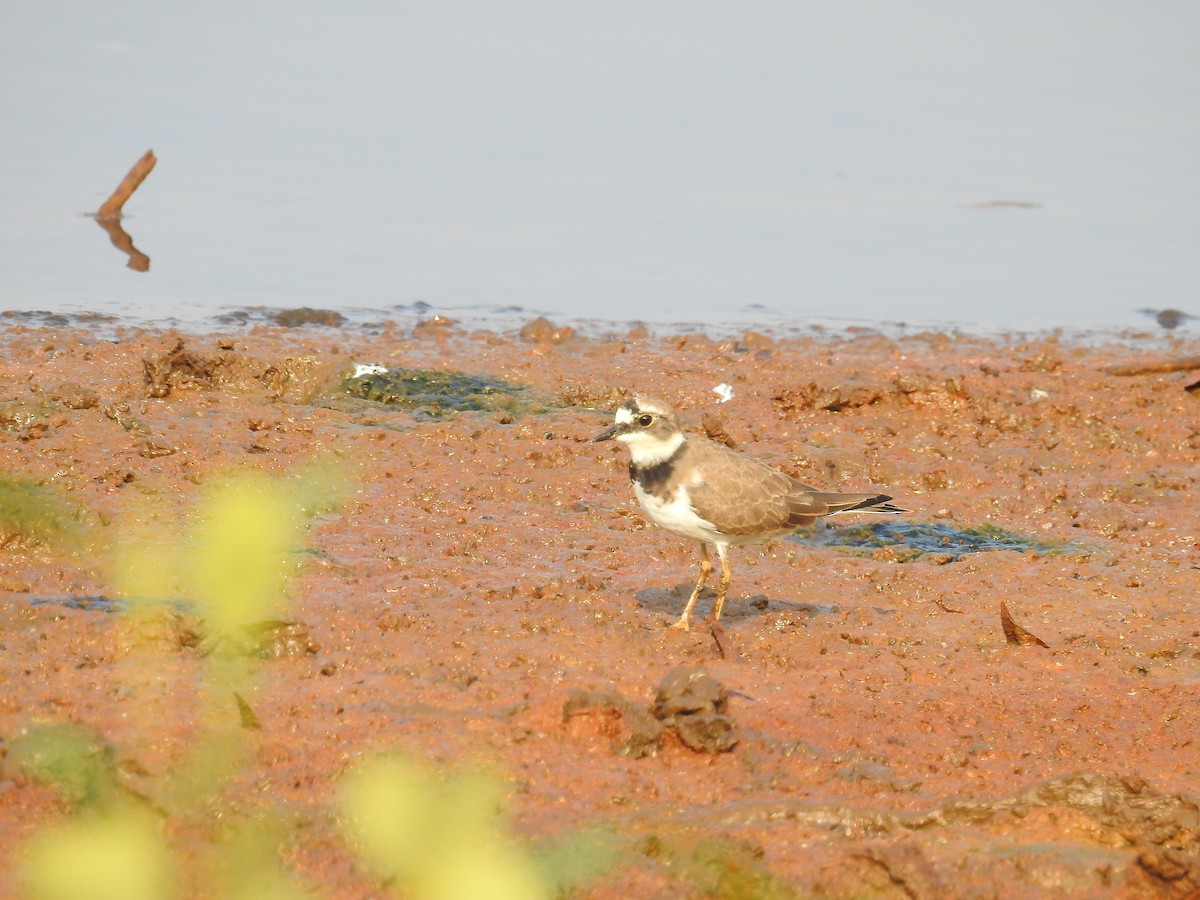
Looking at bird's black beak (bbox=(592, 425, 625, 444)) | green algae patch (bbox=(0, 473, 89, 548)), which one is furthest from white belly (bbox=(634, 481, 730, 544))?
green algae patch (bbox=(0, 473, 89, 548))

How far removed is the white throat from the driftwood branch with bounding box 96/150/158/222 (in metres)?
10.3

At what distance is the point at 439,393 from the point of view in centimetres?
1020

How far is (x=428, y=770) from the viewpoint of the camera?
448 centimetres

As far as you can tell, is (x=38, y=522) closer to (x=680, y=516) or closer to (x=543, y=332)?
(x=680, y=516)

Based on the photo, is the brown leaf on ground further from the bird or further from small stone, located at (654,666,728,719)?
small stone, located at (654,666,728,719)

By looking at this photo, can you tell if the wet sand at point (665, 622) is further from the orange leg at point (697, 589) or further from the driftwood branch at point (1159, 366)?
the driftwood branch at point (1159, 366)

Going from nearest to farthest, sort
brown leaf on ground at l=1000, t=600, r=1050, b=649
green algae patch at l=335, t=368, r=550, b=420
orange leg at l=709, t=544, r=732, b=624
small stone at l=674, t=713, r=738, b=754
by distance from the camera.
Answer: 1. small stone at l=674, t=713, r=738, b=754
2. brown leaf on ground at l=1000, t=600, r=1050, b=649
3. orange leg at l=709, t=544, r=732, b=624
4. green algae patch at l=335, t=368, r=550, b=420

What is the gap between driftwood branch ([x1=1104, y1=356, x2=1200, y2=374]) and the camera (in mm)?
11602

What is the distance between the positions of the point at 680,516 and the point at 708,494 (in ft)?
0.57

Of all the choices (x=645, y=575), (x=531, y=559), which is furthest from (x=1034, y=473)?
(x=531, y=559)

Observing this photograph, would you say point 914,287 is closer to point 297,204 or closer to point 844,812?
point 297,204

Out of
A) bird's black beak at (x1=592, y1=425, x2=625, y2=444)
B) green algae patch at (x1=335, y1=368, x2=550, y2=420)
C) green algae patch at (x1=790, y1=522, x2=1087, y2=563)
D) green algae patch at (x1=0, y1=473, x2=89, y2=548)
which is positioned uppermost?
bird's black beak at (x1=592, y1=425, x2=625, y2=444)

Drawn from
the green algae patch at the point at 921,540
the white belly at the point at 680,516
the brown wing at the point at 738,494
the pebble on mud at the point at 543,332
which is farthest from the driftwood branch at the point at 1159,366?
the white belly at the point at 680,516

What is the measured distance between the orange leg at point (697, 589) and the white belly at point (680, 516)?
9.5 inches
